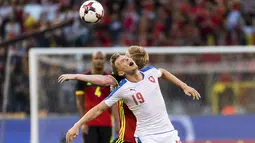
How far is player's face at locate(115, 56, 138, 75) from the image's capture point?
638 centimetres

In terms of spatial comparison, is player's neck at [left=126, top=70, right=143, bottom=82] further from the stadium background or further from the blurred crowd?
the blurred crowd

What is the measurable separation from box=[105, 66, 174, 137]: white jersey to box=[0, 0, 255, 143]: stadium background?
15.7ft

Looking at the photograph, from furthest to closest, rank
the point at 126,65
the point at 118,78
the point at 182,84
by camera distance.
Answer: the point at 118,78 → the point at 182,84 → the point at 126,65

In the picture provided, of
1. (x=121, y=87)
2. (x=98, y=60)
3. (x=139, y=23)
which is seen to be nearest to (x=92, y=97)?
(x=98, y=60)

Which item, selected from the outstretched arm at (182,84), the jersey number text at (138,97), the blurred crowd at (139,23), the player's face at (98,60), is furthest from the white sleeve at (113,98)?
the blurred crowd at (139,23)

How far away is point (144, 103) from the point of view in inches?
253

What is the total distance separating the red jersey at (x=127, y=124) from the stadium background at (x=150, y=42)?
4517 mm

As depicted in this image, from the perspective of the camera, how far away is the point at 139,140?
6.52 m

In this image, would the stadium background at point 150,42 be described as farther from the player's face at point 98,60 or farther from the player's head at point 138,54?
the player's head at point 138,54

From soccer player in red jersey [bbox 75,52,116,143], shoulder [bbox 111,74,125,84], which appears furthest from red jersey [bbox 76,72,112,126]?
shoulder [bbox 111,74,125,84]

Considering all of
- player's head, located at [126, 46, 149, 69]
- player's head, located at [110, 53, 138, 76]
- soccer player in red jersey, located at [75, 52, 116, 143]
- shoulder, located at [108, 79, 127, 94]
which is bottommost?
soccer player in red jersey, located at [75, 52, 116, 143]

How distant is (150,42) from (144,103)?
8.99m

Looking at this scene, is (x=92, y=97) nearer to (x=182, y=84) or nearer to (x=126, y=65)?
(x=182, y=84)

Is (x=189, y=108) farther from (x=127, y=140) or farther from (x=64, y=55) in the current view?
(x=127, y=140)
